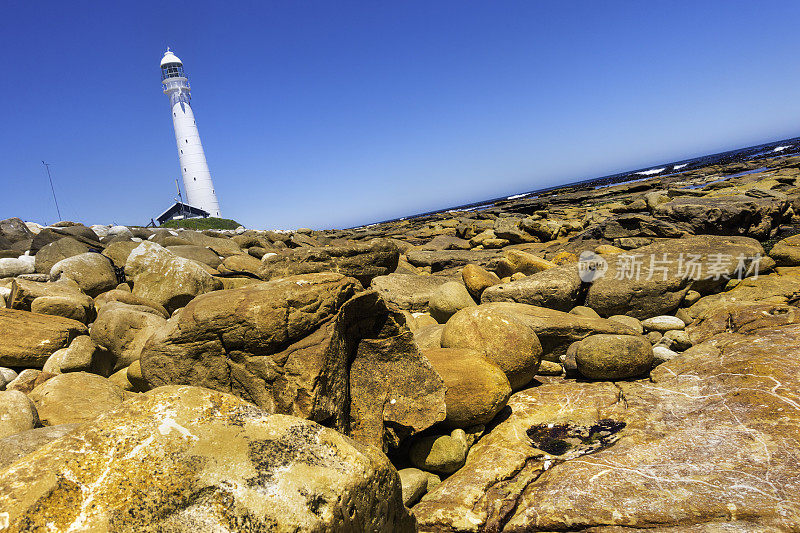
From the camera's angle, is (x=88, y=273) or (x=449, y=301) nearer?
(x=449, y=301)

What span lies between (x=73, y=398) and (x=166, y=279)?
3.92 meters

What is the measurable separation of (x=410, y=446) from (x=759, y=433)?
3134mm

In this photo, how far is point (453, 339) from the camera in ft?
19.4

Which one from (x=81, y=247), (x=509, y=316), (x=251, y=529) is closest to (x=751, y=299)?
(x=509, y=316)

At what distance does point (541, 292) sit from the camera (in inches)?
324

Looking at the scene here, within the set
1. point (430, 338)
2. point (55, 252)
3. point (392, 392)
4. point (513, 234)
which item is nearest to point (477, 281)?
point (430, 338)

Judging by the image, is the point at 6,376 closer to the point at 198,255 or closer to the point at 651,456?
the point at 651,456

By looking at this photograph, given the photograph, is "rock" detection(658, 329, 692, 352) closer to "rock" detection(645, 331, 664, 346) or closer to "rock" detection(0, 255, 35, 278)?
"rock" detection(645, 331, 664, 346)

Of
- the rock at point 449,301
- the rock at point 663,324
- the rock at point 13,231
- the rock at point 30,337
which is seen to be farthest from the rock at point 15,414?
the rock at point 13,231

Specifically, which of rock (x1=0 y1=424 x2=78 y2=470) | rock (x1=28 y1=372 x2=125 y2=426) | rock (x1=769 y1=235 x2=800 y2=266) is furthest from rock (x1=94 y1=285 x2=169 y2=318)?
rock (x1=769 y1=235 x2=800 y2=266)

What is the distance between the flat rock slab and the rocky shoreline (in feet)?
0.06

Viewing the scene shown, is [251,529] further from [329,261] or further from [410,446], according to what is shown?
[329,261]

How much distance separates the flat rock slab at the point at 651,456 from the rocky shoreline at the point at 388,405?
20 millimetres

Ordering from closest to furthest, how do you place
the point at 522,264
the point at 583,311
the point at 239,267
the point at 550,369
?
the point at 550,369, the point at 583,311, the point at 239,267, the point at 522,264
